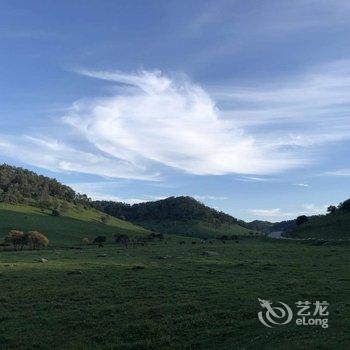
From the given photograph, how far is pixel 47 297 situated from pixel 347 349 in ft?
77.2

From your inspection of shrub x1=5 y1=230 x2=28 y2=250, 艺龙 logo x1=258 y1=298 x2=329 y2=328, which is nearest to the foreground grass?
艺龙 logo x1=258 y1=298 x2=329 y2=328

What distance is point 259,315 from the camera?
25.3 meters

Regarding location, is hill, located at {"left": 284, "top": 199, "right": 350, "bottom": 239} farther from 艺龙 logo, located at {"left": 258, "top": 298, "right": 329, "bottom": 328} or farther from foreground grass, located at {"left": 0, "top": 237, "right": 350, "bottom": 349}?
艺龙 logo, located at {"left": 258, "top": 298, "right": 329, "bottom": 328}

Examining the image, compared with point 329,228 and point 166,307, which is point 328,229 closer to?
point 329,228

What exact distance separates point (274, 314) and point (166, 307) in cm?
696

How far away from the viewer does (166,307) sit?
94.5 ft

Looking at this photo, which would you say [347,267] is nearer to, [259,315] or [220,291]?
[220,291]

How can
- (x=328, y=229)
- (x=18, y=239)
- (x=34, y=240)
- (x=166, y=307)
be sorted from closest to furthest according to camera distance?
(x=166, y=307)
(x=18, y=239)
(x=34, y=240)
(x=328, y=229)

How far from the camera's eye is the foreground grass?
2206 cm

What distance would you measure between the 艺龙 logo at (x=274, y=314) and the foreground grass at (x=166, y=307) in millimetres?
526

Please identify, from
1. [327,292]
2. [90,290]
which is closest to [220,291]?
[327,292]

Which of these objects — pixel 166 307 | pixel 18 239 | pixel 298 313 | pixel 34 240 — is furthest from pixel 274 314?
pixel 18 239

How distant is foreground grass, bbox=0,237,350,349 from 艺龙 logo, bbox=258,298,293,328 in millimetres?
526

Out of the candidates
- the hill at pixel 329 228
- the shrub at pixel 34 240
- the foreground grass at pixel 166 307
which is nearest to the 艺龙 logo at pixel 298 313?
the foreground grass at pixel 166 307
